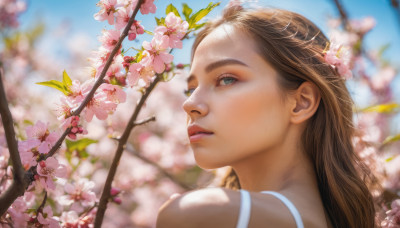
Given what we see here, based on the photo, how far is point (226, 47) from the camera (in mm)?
1192

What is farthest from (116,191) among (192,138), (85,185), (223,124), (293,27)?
(293,27)

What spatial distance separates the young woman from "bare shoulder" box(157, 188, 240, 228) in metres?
0.12

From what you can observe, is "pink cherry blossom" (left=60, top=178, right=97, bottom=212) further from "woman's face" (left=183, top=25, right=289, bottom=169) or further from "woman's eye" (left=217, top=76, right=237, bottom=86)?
"woman's eye" (left=217, top=76, right=237, bottom=86)

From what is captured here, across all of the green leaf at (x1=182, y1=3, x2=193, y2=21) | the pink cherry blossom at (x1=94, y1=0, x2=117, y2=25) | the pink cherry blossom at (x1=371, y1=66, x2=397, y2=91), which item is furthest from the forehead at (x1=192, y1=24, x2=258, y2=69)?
the pink cherry blossom at (x1=371, y1=66, x2=397, y2=91)

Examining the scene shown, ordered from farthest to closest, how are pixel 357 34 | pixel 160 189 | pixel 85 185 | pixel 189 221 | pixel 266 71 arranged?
pixel 160 189
pixel 357 34
pixel 85 185
pixel 266 71
pixel 189 221

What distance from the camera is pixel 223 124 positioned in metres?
1.06

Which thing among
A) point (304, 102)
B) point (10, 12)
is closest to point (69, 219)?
point (304, 102)

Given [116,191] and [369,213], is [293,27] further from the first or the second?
[116,191]

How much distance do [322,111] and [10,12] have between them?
10.7 feet

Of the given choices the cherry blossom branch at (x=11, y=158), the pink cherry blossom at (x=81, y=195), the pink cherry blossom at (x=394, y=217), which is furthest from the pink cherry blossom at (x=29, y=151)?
the pink cherry blossom at (x=394, y=217)

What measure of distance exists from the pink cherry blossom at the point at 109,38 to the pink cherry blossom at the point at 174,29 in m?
0.15

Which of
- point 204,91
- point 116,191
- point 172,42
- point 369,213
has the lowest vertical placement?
point 369,213

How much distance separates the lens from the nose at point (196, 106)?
109 cm

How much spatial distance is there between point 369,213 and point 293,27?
0.70 m
